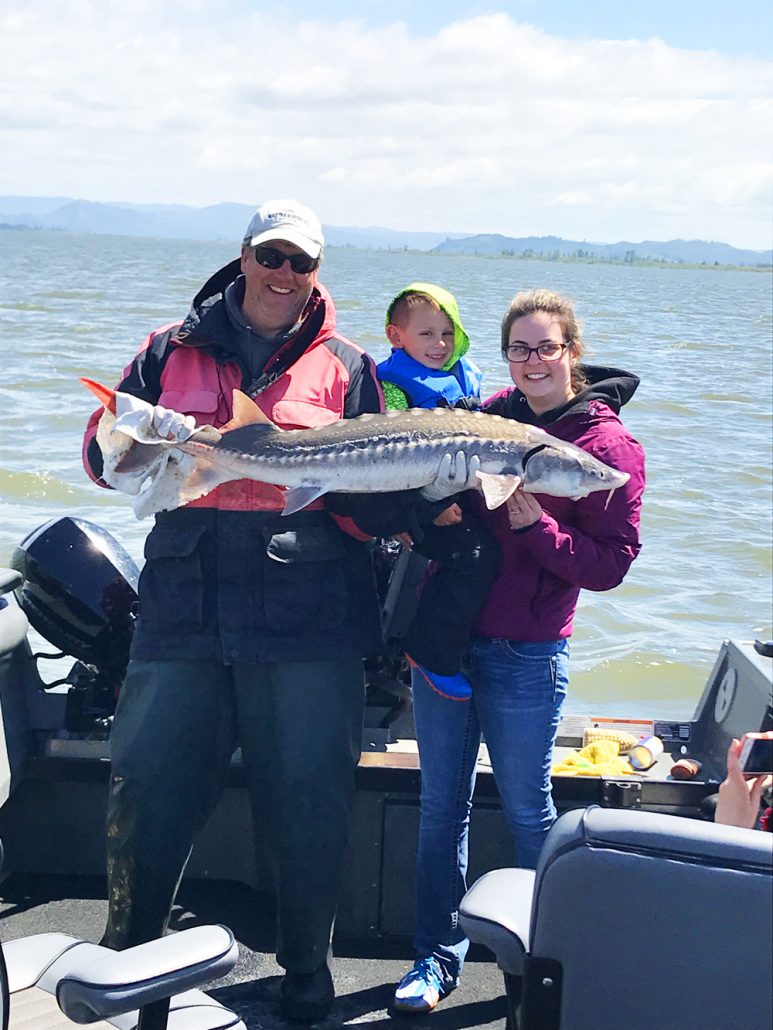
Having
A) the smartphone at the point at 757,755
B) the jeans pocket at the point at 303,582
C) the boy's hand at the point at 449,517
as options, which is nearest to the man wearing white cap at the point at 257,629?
the jeans pocket at the point at 303,582

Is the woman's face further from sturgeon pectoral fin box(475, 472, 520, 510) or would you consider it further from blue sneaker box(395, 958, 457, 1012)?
blue sneaker box(395, 958, 457, 1012)

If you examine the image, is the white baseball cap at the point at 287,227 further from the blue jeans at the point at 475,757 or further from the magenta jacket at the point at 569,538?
the blue jeans at the point at 475,757

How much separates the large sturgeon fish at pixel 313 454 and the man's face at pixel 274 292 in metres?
0.31

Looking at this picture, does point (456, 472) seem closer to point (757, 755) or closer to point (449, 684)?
point (449, 684)

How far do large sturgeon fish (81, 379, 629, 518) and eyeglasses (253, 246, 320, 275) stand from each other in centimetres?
41

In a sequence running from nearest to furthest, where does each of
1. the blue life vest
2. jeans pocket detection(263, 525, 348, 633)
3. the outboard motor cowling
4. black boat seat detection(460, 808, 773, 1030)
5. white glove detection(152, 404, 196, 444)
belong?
black boat seat detection(460, 808, 773, 1030), white glove detection(152, 404, 196, 444), jeans pocket detection(263, 525, 348, 633), the blue life vest, the outboard motor cowling

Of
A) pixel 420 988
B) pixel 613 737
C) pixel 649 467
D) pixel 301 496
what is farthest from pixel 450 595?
pixel 649 467

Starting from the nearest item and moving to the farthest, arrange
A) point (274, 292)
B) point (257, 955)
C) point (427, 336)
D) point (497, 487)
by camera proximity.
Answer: point (497, 487) < point (274, 292) < point (257, 955) < point (427, 336)

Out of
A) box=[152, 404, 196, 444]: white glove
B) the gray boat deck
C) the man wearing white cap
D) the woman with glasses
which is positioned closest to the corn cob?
the gray boat deck

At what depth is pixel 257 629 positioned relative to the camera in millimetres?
3699

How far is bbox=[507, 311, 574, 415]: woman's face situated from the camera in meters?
3.71

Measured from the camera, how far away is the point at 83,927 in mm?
4547

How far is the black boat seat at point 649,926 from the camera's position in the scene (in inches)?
82.9

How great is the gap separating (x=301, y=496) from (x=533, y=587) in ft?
2.44
